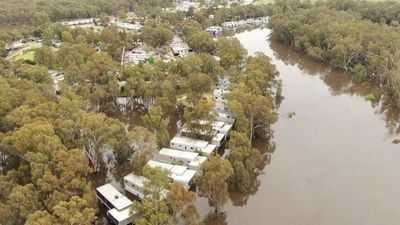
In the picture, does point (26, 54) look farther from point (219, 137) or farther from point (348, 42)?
point (348, 42)

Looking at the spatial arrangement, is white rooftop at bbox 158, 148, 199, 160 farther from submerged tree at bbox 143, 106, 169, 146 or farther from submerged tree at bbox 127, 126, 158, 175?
submerged tree at bbox 127, 126, 158, 175

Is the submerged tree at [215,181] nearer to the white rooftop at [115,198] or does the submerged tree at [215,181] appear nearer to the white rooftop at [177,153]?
the white rooftop at [177,153]

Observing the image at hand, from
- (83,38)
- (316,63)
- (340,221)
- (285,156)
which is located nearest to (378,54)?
(316,63)

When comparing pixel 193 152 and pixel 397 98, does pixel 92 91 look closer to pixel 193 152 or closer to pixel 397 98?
pixel 193 152

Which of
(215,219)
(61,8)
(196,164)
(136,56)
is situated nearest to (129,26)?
(61,8)

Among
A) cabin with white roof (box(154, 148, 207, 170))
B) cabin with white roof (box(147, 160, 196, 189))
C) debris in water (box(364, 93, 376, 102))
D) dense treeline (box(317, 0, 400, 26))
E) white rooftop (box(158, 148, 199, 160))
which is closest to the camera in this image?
cabin with white roof (box(147, 160, 196, 189))

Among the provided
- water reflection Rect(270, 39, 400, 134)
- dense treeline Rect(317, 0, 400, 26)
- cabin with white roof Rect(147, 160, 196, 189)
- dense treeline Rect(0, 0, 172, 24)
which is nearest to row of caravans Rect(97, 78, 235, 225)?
cabin with white roof Rect(147, 160, 196, 189)

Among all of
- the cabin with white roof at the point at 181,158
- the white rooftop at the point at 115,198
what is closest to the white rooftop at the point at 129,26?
the cabin with white roof at the point at 181,158

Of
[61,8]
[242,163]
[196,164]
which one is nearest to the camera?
[242,163]
